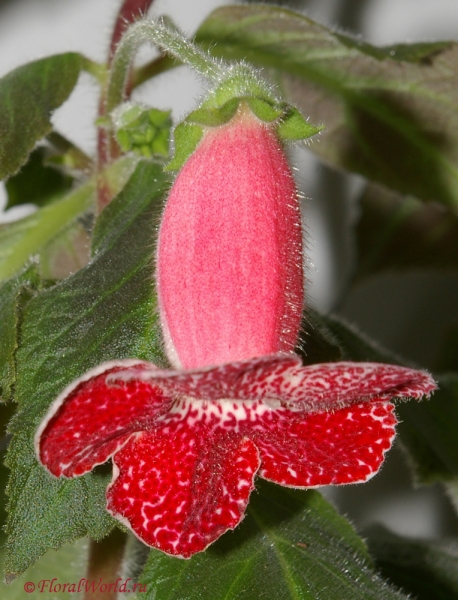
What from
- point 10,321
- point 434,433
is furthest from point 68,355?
point 434,433

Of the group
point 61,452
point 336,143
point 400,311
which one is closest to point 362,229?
point 336,143

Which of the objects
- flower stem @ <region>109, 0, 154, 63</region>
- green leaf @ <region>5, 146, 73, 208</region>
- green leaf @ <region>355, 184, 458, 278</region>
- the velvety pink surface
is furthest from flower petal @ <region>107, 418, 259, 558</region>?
green leaf @ <region>355, 184, 458, 278</region>

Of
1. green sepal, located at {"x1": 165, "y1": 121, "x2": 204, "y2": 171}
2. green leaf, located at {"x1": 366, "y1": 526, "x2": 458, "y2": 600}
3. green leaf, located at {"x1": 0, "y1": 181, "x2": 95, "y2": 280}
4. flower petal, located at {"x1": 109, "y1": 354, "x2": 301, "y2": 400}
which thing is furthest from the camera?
green leaf, located at {"x1": 366, "y1": 526, "x2": 458, "y2": 600}

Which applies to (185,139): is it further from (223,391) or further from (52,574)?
(52,574)

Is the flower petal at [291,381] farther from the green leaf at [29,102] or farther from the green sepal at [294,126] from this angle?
the green leaf at [29,102]

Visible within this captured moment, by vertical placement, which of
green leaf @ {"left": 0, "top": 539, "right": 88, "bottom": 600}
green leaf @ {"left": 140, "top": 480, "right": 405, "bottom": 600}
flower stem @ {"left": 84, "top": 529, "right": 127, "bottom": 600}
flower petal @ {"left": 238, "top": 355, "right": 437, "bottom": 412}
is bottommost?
green leaf @ {"left": 0, "top": 539, "right": 88, "bottom": 600}

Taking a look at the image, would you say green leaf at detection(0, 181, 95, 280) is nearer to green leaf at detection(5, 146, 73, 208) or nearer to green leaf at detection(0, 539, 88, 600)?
green leaf at detection(5, 146, 73, 208)
